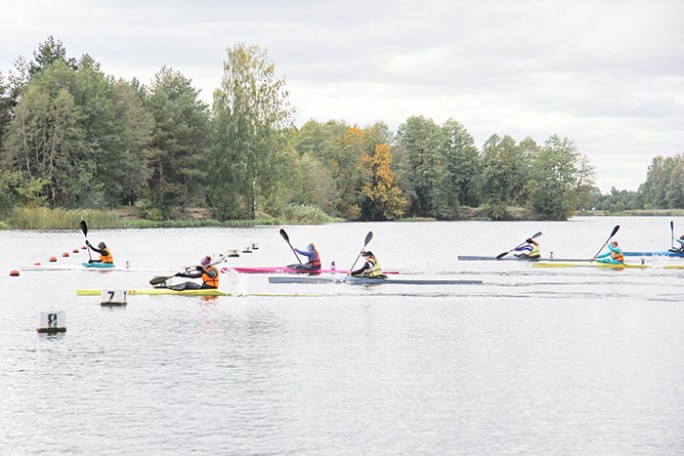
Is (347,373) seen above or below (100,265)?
below

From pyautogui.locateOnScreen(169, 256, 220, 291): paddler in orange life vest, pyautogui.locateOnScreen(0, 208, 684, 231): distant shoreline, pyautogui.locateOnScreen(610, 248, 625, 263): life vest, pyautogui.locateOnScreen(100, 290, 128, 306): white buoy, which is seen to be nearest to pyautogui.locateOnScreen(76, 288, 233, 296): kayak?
pyautogui.locateOnScreen(169, 256, 220, 291): paddler in orange life vest

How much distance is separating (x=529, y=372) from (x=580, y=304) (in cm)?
1212

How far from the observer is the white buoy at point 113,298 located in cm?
2684

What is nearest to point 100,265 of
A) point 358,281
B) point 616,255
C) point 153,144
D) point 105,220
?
point 358,281

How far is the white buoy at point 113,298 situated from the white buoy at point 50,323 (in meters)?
5.17

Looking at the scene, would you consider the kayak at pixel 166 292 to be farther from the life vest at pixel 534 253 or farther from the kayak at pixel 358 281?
the life vest at pixel 534 253

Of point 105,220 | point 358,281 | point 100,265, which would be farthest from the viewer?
point 105,220

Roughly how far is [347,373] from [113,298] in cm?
1209

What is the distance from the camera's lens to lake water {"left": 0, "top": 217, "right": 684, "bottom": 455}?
41.1 ft

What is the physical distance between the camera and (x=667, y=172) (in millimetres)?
198750

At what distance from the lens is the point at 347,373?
55.5ft

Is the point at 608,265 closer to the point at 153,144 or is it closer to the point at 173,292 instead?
the point at 173,292

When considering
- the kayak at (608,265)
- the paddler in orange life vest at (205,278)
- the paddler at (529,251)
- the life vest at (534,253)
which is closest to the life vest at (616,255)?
the kayak at (608,265)

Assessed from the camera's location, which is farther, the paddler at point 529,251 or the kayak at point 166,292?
the paddler at point 529,251
